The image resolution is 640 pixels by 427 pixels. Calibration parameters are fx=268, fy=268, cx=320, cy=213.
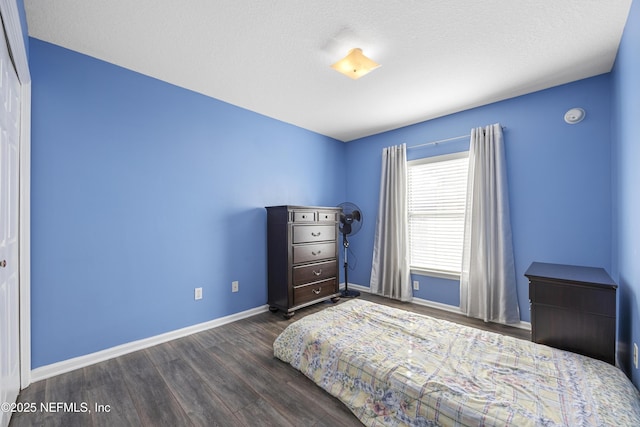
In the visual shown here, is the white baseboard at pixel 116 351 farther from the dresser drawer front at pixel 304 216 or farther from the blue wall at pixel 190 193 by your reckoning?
the dresser drawer front at pixel 304 216

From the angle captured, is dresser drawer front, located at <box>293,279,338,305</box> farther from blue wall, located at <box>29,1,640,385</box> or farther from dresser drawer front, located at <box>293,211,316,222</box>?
dresser drawer front, located at <box>293,211,316,222</box>

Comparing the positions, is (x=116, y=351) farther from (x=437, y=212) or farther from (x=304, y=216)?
(x=437, y=212)

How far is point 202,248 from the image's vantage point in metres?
2.82

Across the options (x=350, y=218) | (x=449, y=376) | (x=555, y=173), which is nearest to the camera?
(x=449, y=376)

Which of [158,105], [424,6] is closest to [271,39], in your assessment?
[424,6]

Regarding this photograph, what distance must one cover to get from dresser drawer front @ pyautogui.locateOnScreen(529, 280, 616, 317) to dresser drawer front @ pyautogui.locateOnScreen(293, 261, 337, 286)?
2140mm

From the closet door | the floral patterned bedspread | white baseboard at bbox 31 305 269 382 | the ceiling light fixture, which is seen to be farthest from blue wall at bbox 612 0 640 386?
the closet door

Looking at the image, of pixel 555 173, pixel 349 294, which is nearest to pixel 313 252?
pixel 349 294

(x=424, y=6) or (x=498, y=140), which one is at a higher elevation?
(x=424, y=6)

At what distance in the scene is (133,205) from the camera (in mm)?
2371

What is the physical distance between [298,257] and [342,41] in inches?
87.0

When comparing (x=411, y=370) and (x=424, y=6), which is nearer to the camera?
(x=411, y=370)

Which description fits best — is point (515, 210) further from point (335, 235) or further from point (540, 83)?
point (335, 235)

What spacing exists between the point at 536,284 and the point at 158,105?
141 inches
